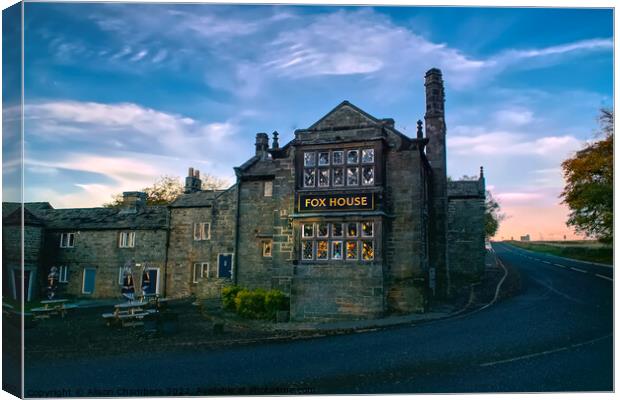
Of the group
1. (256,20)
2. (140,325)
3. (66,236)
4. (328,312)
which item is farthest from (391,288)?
(66,236)

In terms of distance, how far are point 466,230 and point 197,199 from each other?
17099 millimetres

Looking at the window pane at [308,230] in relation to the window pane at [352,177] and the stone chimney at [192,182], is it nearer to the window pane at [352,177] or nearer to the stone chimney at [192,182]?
the window pane at [352,177]

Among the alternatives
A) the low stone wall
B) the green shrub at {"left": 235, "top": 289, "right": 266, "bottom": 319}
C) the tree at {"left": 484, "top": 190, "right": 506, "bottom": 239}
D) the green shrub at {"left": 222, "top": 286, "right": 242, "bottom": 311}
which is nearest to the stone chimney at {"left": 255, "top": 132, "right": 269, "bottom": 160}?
the green shrub at {"left": 222, "top": 286, "right": 242, "bottom": 311}

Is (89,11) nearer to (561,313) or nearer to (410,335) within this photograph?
(410,335)

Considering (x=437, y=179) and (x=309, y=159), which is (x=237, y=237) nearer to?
(x=309, y=159)

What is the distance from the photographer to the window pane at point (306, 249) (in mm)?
15078

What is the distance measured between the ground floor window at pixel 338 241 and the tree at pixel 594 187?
621cm

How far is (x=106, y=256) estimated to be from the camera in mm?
23188

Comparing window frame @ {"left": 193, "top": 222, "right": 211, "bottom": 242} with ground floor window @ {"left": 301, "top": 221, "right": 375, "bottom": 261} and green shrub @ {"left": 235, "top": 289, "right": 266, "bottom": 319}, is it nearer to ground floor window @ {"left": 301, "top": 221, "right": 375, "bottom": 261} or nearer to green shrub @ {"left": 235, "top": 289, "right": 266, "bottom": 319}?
green shrub @ {"left": 235, "top": 289, "right": 266, "bottom": 319}

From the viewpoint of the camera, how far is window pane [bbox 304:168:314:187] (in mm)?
15195

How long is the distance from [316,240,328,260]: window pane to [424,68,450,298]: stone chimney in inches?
214

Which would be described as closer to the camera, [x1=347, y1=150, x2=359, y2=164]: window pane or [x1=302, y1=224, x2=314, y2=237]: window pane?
[x1=347, y1=150, x2=359, y2=164]: window pane

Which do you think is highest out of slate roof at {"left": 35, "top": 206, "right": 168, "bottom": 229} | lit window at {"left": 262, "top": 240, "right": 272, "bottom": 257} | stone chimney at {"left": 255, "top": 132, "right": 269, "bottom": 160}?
stone chimney at {"left": 255, "top": 132, "right": 269, "bottom": 160}

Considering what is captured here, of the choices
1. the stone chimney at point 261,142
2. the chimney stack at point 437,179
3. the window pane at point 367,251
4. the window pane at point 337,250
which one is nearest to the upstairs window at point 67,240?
the stone chimney at point 261,142
